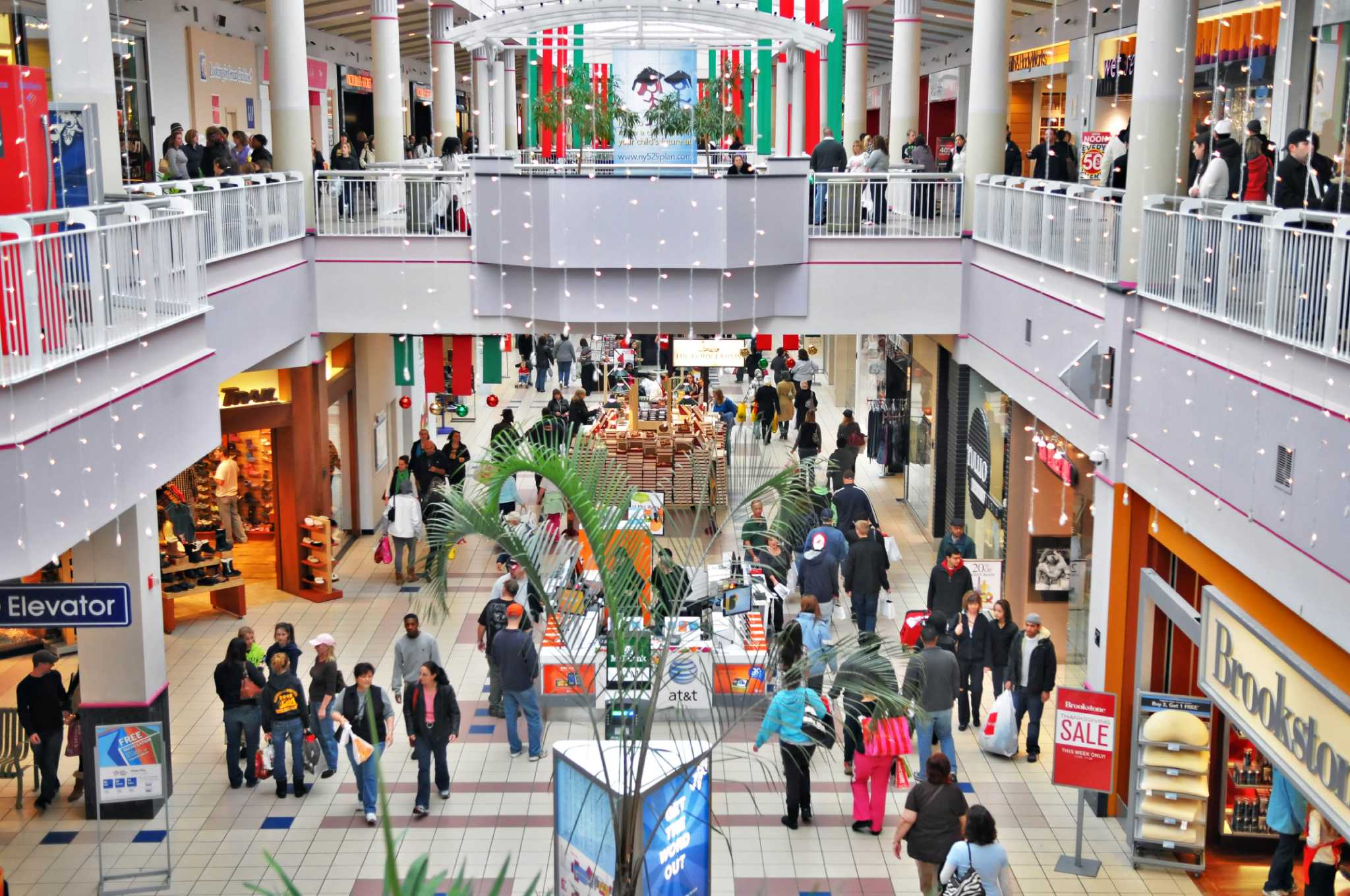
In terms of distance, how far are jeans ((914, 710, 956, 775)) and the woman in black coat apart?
3.74 metres

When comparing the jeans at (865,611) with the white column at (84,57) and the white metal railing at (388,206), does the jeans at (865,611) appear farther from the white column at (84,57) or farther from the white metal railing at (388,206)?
the white column at (84,57)

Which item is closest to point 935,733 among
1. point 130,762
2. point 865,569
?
point 865,569

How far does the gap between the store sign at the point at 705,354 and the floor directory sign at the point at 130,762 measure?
12477 millimetres

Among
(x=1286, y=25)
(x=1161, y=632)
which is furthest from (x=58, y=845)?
(x=1286, y=25)

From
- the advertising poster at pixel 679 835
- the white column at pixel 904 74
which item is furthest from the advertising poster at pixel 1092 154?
the advertising poster at pixel 679 835

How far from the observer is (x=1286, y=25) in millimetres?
15031

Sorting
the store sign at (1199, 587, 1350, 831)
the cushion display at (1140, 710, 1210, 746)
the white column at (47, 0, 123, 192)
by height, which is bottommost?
the cushion display at (1140, 710, 1210, 746)

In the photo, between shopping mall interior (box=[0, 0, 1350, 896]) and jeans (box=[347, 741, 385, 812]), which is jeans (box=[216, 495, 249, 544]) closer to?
shopping mall interior (box=[0, 0, 1350, 896])

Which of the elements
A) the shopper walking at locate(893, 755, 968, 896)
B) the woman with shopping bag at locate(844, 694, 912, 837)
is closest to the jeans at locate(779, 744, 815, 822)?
the woman with shopping bag at locate(844, 694, 912, 837)

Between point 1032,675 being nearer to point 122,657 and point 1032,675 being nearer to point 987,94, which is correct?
point 122,657

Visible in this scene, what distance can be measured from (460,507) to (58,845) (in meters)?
4.90

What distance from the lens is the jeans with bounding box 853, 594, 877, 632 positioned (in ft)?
50.3

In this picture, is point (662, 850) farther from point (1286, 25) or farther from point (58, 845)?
point (1286, 25)

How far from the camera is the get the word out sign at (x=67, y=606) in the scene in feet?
30.4
